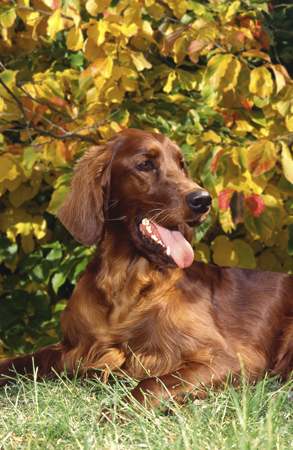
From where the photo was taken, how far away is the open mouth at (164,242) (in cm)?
201

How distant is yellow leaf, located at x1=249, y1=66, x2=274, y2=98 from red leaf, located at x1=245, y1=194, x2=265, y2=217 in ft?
1.54

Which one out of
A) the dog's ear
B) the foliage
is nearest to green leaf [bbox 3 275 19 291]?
→ the foliage

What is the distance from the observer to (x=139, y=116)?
2850mm

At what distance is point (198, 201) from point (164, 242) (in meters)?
0.22

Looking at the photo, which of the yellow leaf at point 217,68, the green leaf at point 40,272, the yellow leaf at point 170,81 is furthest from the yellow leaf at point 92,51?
the green leaf at point 40,272

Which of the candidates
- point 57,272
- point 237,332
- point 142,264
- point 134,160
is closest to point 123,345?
point 142,264

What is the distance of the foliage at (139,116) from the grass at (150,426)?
1.08 m

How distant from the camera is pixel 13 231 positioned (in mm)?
2982

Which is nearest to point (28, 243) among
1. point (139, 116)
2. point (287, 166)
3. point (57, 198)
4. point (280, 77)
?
point (57, 198)

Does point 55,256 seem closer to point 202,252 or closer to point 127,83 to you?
point 202,252

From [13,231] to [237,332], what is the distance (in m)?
1.38

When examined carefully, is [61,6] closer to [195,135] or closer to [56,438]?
[195,135]

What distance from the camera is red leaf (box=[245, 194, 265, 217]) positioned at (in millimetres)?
2510

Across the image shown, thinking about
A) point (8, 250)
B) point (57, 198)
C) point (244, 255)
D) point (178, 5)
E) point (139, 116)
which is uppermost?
point (178, 5)
